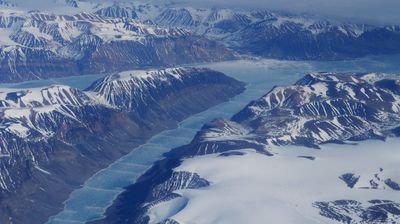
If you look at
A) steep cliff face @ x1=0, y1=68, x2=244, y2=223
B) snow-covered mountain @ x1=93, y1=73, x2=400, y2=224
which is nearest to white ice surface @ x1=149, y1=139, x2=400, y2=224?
snow-covered mountain @ x1=93, y1=73, x2=400, y2=224

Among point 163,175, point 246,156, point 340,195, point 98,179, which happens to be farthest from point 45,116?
point 340,195

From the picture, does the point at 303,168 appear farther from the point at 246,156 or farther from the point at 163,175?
the point at 163,175

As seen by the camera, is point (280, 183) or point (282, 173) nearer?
point (280, 183)

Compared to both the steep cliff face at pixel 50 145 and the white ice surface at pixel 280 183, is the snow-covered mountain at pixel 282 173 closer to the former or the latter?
the white ice surface at pixel 280 183

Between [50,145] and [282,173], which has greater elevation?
[282,173]

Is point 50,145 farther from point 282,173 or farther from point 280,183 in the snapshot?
Result: point 280,183

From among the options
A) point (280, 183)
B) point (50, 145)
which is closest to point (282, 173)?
point (280, 183)

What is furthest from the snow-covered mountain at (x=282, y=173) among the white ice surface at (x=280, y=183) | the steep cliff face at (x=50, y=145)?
the steep cliff face at (x=50, y=145)

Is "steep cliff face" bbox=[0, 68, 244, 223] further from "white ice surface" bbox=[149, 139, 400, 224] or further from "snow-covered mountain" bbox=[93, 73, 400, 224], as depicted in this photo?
"white ice surface" bbox=[149, 139, 400, 224]
